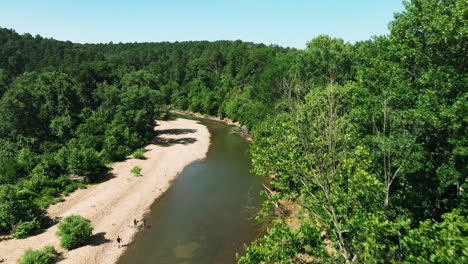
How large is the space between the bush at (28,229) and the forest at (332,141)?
0.35ft

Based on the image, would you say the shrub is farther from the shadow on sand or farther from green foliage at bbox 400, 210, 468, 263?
green foliage at bbox 400, 210, 468, 263

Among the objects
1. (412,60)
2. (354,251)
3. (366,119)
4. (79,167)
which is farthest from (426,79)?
(79,167)

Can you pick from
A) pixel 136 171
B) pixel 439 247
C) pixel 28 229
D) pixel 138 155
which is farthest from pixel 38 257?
pixel 138 155

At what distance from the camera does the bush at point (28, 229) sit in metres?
26.3

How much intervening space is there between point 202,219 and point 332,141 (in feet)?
70.3

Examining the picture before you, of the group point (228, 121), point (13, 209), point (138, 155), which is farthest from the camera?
point (228, 121)

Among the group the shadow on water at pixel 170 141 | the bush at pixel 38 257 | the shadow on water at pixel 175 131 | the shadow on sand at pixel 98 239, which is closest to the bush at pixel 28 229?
the bush at pixel 38 257

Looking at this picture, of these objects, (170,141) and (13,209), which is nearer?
(13,209)

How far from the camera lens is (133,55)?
Result: 17738 cm

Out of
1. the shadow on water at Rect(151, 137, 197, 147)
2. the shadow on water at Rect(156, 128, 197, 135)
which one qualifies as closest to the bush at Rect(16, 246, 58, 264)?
the shadow on water at Rect(151, 137, 197, 147)

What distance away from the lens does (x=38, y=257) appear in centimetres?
2216

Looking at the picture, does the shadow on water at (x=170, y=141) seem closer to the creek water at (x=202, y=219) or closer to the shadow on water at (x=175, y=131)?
the shadow on water at (x=175, y=131)

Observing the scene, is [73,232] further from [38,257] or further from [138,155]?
[138,155]

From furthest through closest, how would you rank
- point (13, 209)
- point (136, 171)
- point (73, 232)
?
point (136, 171) → point (13, 209) → point (73, 232)
